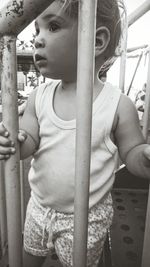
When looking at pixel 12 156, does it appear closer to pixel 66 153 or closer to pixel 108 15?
pixel 66 153

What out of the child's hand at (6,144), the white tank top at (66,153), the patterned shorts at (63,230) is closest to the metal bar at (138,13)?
the white tank top at (66,153)

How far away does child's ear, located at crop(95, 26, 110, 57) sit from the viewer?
0.70 metres

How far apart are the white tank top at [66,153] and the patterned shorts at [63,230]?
0.03m

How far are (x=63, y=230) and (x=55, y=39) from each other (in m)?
0.57

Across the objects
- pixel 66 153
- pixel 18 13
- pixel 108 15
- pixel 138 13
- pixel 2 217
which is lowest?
pixel 2 217

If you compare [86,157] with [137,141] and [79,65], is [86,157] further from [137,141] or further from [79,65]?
[137,141]

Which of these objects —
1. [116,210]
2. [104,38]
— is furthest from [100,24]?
[116,210]

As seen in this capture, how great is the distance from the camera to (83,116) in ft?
1.24

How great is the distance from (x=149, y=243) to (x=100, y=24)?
0.59 meters

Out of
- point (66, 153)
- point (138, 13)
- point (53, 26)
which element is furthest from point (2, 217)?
point (138, 13)

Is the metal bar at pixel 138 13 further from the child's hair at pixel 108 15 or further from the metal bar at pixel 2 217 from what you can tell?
the metal bar at pixel 2 217

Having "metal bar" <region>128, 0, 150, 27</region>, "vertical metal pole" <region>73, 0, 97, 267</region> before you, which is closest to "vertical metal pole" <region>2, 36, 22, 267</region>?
"vertical metal pole" <region>73, 0, 97, 267</region>

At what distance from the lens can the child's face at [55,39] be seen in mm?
635

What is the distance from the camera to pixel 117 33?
77cm
